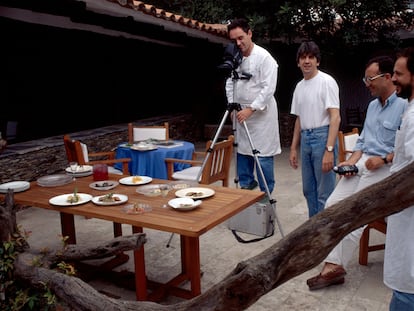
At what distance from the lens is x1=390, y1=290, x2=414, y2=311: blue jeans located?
6.55ft

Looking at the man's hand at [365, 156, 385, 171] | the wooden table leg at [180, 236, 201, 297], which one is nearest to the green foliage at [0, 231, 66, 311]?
the wooden table leg at [180, 236, 201, 297]

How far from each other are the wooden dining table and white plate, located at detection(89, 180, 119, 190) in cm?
4

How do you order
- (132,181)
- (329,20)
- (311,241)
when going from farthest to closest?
(329,20) < (132,181) < (311,241)

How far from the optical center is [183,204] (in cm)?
279

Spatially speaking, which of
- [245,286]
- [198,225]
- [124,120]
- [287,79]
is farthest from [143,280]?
[287,79]

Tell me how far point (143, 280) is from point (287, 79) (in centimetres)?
848

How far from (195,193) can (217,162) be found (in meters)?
1.49

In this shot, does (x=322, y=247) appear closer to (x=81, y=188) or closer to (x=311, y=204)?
(x=81, y=188)

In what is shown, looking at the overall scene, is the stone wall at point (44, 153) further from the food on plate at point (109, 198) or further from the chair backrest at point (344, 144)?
the chair backrest at point (344, 144)

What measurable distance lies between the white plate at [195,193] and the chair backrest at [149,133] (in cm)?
281

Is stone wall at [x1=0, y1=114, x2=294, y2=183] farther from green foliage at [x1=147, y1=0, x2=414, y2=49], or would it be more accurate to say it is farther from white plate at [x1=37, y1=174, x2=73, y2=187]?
green foliage at [x1=147, y1=0, x2=414, y2=49]

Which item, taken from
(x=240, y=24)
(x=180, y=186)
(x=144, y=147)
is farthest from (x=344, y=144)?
(x=144, y=147)

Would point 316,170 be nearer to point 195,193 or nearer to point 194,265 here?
point 195,193

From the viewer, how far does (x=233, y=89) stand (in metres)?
4.41
